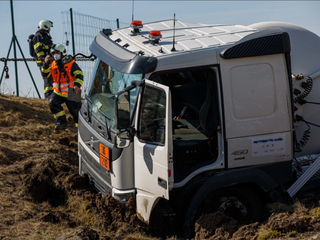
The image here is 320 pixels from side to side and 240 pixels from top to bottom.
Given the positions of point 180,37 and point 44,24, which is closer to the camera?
point 180,37

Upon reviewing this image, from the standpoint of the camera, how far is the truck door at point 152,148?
149 inches

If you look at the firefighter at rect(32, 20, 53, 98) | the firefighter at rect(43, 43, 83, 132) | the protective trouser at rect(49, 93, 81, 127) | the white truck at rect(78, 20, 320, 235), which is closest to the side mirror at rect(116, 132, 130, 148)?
the white truck at rect(78, 20, 320, 235)

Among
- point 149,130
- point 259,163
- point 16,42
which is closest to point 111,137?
point 149,130

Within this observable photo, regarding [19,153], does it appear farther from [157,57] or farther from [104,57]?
[157,57]

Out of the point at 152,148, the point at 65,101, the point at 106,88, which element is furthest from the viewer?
the point at 65,101

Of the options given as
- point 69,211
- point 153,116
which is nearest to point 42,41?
point 69,211

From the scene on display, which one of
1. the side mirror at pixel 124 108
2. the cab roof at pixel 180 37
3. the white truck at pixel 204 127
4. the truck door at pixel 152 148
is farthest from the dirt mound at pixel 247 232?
the cab roof at pixel 180 37

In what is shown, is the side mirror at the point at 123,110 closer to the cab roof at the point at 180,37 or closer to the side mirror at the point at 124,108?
the side mirror at the point at 124,108

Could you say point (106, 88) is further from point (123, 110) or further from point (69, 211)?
point (69, 211)

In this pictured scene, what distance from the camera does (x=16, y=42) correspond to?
10453 mm

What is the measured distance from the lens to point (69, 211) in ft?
16.5

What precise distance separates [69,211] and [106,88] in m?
1.65

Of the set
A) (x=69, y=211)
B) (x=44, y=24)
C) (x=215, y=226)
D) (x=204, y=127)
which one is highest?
(x=44, y=24)

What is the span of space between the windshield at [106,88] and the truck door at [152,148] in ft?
0.75
